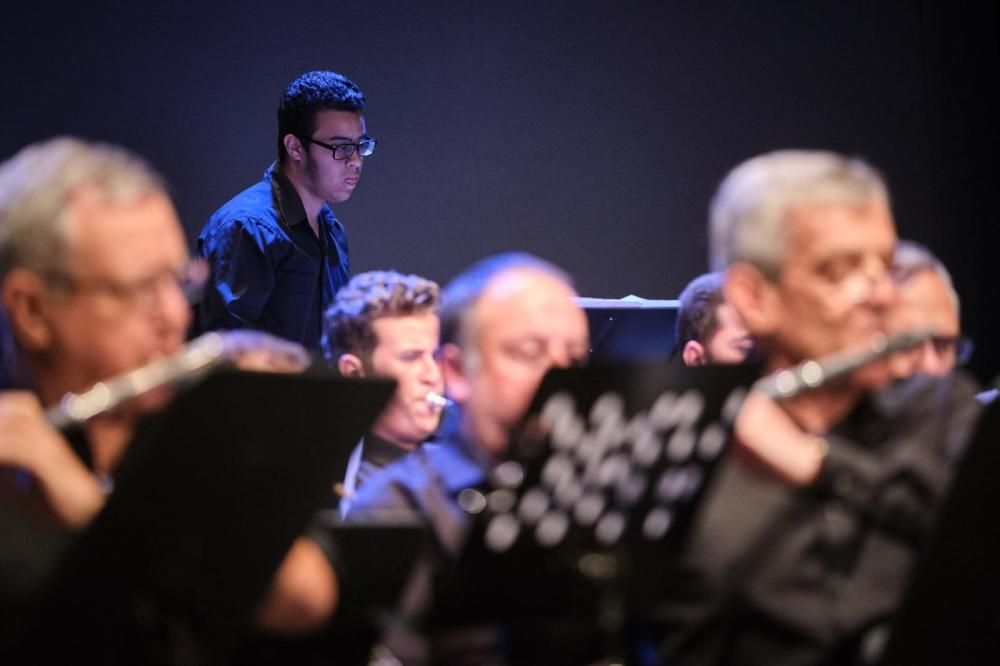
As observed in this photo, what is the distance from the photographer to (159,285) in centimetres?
196

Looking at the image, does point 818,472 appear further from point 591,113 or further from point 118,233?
point 591,113

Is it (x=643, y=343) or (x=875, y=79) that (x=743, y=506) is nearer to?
(x=643, y=343)

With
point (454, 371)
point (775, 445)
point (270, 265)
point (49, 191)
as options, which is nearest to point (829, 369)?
point (775, 445)

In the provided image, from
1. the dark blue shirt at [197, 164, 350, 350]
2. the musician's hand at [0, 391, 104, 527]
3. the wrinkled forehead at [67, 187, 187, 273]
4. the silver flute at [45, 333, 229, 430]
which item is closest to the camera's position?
the silver flute at [45, 333, 229, 430]

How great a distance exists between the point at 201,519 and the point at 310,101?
10.7 feet

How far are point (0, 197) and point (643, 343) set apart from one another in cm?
246

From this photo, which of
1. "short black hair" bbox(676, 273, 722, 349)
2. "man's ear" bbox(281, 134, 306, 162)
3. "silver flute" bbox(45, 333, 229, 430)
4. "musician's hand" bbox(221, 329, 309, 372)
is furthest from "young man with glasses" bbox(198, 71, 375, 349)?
"silver flute" bbox(45, 333, 229, 430)

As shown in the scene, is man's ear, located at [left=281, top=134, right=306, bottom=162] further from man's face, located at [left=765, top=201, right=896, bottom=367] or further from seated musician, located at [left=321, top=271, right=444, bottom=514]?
man's face, located at [left=765, top=201, right=896, bottom=367]

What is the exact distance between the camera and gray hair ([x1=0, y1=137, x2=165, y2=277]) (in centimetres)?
190

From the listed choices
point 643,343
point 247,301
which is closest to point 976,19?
point 643,343

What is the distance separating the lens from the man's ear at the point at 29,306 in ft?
6.26

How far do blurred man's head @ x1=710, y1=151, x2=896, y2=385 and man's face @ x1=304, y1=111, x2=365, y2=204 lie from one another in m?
2.60

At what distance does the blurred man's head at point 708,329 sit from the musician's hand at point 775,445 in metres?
1.78

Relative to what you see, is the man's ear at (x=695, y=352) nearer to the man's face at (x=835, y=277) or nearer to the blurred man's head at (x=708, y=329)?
the blurred man's head at (x=708, y=329)
